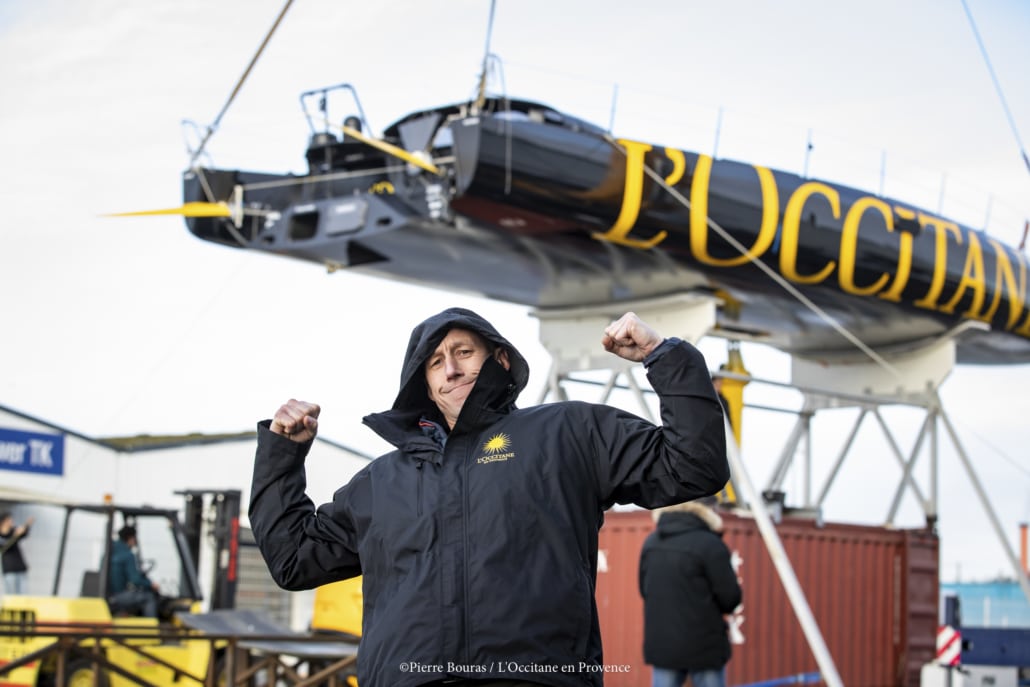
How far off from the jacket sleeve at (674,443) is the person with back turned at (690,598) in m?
5.03

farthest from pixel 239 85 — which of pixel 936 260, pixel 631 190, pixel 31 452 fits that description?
pixel 31 452

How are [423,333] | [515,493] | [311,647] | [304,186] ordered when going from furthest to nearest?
[304,186]
[311,647]
[423,333]
[515,493]

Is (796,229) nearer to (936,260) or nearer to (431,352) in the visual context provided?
(936,260)

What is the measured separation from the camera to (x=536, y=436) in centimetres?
321

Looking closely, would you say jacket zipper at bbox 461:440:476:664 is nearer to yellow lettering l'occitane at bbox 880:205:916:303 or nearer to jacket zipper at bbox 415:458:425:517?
jacket zipper at bbox 415:458:425:517

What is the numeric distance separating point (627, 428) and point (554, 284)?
9.60 meters

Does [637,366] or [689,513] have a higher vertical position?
[637,366]

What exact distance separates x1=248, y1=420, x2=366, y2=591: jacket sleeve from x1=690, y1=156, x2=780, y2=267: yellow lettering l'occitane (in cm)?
809

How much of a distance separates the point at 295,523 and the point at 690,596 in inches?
200

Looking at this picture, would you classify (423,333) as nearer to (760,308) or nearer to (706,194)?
(706,194)

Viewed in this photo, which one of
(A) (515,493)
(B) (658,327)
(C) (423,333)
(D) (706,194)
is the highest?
(D) (706,194)

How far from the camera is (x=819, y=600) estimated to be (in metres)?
13.7

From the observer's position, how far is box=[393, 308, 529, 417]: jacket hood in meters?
3.36

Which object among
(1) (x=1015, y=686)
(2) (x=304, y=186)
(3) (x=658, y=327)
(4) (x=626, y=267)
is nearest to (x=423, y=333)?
(2) (x=304, y=186)
